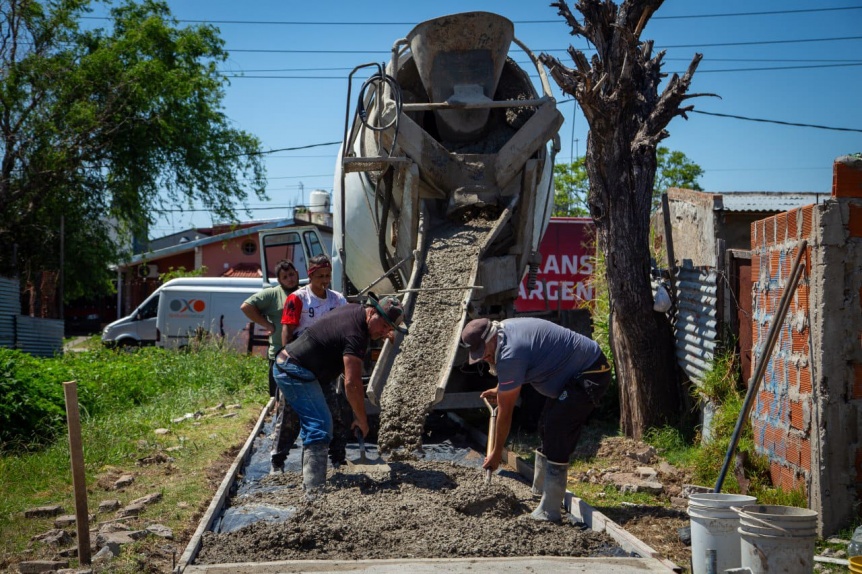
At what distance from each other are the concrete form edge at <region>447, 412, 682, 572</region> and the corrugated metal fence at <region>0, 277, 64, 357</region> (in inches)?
449

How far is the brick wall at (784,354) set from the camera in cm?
610

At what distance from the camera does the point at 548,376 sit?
6281 millimetres

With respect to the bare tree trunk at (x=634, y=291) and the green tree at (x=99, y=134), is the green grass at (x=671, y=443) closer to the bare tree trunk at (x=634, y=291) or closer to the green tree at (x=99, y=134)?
the bare tree trunk at (x=634, y=291)

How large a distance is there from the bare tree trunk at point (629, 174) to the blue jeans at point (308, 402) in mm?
3783

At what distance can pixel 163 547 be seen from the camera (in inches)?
221

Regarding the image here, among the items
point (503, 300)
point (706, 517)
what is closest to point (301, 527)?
point (706, 517)

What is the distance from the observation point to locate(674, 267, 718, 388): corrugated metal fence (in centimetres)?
874

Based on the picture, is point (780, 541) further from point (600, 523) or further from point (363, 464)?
point (363, 464)

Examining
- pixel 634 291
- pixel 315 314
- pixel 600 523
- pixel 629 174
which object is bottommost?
pixel 600 523

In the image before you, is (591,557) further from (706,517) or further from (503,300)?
(503,300)

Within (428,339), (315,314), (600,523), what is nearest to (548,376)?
(600,523)

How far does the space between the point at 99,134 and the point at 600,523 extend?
18.6m

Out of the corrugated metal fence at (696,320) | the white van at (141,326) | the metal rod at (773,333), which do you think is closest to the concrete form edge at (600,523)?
the metal rod at (773,333)

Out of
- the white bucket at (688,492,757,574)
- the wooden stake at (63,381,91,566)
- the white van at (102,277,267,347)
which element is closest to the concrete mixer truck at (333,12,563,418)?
the wooden stake at (63,381,91,566)
